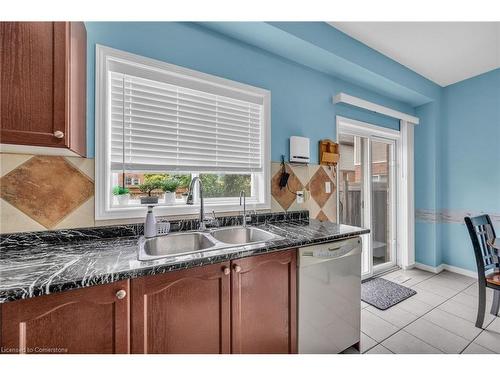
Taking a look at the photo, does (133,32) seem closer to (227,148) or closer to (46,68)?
Result: (46,68)

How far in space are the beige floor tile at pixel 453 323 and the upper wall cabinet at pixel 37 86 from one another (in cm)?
300

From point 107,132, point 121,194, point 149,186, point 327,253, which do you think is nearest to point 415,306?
point 327,253

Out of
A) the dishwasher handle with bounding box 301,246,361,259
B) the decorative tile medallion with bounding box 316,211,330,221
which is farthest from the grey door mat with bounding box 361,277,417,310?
the dishwasher handle with bounding box 301,246,361,259

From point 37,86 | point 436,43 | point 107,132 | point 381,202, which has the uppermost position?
point 436,43

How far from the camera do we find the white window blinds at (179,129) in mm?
1451

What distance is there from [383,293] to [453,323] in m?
0.60

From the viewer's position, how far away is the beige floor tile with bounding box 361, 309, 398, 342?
Answer: 1.78 m

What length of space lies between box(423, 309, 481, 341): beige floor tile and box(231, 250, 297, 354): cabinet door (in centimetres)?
152

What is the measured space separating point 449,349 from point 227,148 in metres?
2.25

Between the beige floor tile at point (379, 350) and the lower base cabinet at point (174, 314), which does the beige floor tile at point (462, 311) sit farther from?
the lower base cabinet at point (174, 314)

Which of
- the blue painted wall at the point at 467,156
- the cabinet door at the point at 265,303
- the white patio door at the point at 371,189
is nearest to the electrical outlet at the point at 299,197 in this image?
the white patio door at the point at 371,189

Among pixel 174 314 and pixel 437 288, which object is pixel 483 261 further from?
pixel 174 314

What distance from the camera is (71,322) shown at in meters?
0.80
